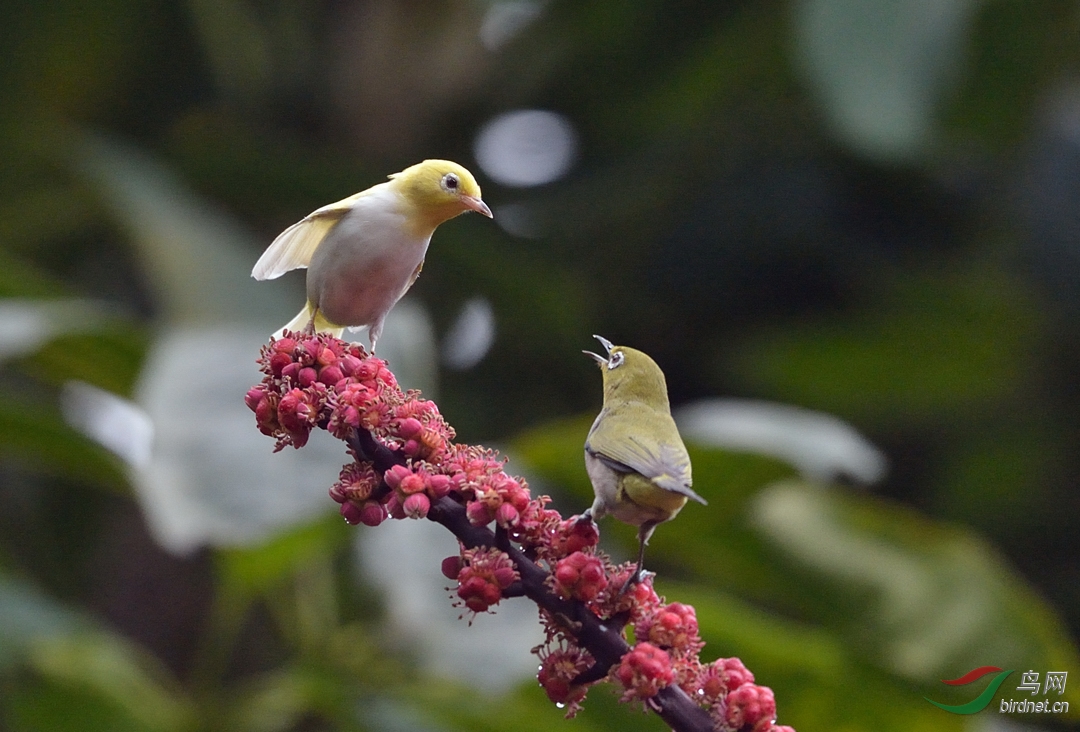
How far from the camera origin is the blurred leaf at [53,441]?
12.7 feet

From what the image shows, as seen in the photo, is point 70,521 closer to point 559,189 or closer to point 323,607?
point 323,607

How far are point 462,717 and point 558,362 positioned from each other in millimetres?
2485

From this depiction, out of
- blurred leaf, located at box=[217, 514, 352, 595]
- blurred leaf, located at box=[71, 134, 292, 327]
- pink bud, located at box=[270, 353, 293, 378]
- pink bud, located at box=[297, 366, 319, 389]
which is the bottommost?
pink bud, located at box=[297, 366, 319, 389]

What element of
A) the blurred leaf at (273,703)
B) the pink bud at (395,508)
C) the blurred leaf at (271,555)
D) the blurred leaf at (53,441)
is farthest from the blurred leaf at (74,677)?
the pink bud at (395,508)

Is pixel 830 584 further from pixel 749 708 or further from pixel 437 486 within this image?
pixel 437 486

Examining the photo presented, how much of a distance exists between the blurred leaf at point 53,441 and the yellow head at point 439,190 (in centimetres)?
228

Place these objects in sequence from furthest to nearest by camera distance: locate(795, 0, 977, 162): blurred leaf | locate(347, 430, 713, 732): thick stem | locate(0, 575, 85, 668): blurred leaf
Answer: locate(795, 0, 977, 162): blurred leaf, locate(0, 575, 85, 668): blurred leaf, locate(347, 430, 713, 732): thick stem

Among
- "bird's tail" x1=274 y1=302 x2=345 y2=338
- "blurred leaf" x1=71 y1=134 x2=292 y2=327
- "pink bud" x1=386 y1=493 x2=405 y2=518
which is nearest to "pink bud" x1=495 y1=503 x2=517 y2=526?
"pink bud" x1=386 y1=493 x2=405 y2=518

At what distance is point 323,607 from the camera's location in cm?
419

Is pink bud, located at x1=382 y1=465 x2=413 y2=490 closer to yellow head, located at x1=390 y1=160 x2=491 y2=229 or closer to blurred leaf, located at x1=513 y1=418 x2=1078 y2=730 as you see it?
yellow head, located at x1=390 y1=160 x2=491 y2=229

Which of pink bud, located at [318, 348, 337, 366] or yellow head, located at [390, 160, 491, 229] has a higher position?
yellow head, located at [390, 160, 491, 229]

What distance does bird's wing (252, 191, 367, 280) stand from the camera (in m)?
1.86

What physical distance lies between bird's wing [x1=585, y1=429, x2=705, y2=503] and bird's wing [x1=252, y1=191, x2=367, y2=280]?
0.66m

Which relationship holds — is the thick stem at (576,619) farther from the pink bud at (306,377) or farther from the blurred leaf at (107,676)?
the blurred leaf at (107,676)
